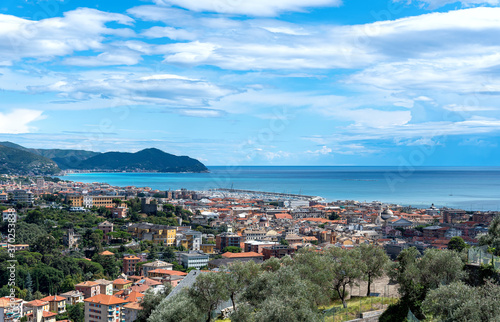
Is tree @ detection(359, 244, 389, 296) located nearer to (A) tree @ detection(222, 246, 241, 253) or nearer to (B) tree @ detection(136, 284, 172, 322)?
(B) tree @ detection(136, 284, 172, 322)

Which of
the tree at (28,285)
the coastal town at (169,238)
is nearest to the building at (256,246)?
the coastal town at (169,238)

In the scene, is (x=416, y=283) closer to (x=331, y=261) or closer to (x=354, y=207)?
(x=331, y=261)

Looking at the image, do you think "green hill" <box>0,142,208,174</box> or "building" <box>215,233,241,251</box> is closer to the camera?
"building" <box>215,233,241,251</box>

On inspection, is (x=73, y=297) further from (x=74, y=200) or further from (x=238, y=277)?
(x=74, y=200)

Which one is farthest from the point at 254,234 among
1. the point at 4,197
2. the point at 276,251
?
the point at 4,197

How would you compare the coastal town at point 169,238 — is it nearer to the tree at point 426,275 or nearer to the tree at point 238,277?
the tree at point 238,277

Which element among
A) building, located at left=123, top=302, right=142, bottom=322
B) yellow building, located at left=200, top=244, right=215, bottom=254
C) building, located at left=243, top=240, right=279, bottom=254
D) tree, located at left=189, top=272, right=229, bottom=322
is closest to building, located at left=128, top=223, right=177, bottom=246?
yellow building, located at left=200, top=244, right=215, bottom=254

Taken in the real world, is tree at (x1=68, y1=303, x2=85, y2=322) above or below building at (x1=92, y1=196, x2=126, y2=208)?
below

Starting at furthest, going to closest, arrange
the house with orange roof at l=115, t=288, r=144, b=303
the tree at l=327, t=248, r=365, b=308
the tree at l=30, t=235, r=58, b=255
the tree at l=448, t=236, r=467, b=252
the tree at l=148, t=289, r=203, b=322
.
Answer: the tree at l=30, t=235, r=58, b=255 < the tree at l=448, t=236, r=467, b=252 < the house with orange roof at l=115, t=288, r=144, b=303 < the tree at l=327, t=248, r=365, b=308 < the tree at l=148, t=289, r=203, b=322
